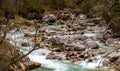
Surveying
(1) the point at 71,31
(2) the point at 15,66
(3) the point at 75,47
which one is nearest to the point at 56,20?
(1) the point at 71,31

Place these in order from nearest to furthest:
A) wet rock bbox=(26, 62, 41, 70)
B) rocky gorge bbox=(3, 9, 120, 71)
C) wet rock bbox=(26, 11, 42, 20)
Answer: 1. wet rock bbox=(26, 62, 41, 70)
2. rocky gorge bbox=(3, 9, 120, 71)
3. wet rock bbox=(26, 11, 42, 20)

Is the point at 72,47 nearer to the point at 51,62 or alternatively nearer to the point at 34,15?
the point at 51,62

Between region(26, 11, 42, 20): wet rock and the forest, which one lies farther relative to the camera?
region(26, 11, 42, 20): wet rock

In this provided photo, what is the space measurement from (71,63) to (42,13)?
18925 mm

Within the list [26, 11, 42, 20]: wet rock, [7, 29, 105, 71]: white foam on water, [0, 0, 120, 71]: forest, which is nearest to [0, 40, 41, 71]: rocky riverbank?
[0, 0, 120, 71]: forest

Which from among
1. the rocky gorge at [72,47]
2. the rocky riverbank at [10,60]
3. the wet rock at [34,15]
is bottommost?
the rocky riverbank at [10,60]

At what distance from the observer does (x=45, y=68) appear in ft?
36.8

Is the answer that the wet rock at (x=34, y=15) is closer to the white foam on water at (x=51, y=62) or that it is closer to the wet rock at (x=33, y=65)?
the white foam on water at (x=51, y=62)

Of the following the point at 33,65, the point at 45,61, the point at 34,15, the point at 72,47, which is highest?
the point at 34,15

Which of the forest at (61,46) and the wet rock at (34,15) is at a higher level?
the wet rock at (34,15)

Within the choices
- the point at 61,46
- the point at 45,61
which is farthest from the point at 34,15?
the point at 45,61

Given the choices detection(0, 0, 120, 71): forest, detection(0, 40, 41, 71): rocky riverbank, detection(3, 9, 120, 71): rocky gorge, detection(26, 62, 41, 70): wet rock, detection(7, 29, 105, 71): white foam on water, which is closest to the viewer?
detection(0, 0, 120, 71): forest

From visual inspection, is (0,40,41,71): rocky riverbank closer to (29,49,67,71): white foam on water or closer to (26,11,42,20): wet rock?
(29,49,67,71): white foam on water

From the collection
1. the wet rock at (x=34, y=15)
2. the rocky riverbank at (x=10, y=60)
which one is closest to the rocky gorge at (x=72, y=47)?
the rocky riverbank at (x=10, y=60)
